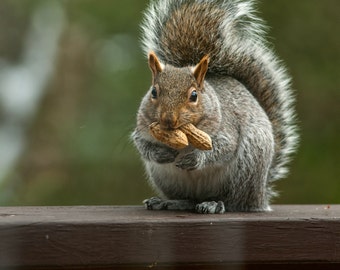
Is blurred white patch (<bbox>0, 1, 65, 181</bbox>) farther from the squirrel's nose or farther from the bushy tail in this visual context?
the squirrel's nose

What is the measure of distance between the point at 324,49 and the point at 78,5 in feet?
5.24

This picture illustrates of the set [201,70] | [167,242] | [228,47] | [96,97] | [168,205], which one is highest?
[96,97]

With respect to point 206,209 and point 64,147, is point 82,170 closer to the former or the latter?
point 64,147

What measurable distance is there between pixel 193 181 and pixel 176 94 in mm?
363

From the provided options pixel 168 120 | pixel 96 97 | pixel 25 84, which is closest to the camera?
pixel 168 120

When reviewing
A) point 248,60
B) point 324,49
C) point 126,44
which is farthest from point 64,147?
point 248,60

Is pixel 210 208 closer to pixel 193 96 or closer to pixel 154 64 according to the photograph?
pixel 193 96

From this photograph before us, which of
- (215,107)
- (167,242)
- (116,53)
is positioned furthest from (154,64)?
(116,53)

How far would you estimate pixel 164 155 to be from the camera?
2912 millimetres

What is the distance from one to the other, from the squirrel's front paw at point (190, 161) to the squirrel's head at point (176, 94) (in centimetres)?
10

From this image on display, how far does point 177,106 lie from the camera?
2.82 m

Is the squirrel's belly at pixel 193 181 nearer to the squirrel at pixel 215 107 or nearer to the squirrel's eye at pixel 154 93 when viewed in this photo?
the squirrel at pixel 215 107

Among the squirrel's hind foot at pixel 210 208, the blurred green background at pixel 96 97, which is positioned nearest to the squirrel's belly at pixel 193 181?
the squirrel's hind foot at pixel 210 208

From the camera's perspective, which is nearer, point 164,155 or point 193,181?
point 164,155
